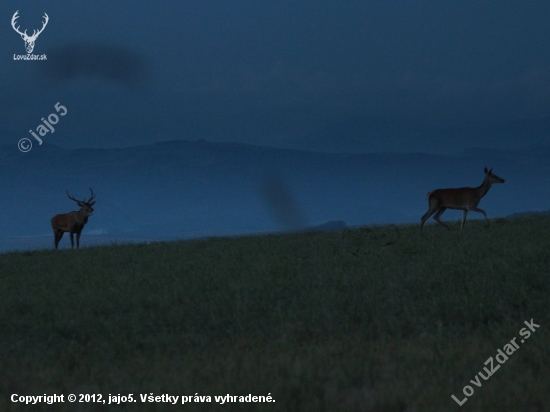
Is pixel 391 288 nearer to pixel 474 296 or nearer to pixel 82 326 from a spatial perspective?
pixel 474 296

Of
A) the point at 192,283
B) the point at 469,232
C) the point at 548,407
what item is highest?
the point at 469,232

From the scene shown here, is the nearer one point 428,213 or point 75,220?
point 428,213

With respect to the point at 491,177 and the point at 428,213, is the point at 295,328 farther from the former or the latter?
the point at 491,177

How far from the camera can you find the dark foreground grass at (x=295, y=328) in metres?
6.39

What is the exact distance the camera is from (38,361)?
27.1 feet

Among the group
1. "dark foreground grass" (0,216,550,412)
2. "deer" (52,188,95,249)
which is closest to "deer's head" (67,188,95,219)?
"deer" (52,188,95,249)

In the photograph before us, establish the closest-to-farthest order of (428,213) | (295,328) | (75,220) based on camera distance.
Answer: (295,328)
(428,213)
(75,220)

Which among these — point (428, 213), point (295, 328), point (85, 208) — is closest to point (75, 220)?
point (85, 208)

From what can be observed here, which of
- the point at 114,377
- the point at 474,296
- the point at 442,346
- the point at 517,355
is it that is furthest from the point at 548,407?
the point at 474,296

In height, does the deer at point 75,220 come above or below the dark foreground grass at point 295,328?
above

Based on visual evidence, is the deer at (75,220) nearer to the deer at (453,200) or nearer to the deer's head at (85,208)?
the deer's head at (85,208)

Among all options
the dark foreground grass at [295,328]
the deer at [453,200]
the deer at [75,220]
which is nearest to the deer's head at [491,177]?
the deer at [453,200]

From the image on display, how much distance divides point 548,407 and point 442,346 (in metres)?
2.31

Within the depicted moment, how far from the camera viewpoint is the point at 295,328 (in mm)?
9289
